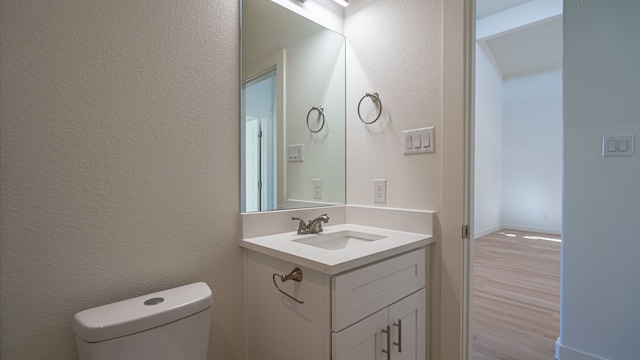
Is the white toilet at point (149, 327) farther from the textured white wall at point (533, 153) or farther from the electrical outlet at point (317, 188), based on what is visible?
the textured white wall at point (533, 153)

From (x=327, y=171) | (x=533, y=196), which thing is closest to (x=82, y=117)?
(x=327, y=171)

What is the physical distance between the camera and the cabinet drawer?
0.89 m

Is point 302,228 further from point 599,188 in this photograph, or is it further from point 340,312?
point 599,188

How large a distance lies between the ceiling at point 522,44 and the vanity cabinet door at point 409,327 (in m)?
4.59

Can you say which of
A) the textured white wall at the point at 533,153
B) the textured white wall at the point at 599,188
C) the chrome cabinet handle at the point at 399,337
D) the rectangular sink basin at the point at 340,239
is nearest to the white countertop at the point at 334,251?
the rectangular sink basin at the point at 340,239

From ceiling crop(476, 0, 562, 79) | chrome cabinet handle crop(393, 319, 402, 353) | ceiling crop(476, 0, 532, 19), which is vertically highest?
ceiling crop(476, 0, 532, 19)

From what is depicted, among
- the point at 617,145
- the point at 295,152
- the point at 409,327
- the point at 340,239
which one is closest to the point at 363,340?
the point at 409,327

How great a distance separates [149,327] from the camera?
836 millimetres

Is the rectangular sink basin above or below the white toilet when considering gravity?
above

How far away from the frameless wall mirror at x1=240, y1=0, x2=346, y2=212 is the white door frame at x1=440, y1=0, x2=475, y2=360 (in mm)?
608

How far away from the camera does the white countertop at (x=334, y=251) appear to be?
91 cm

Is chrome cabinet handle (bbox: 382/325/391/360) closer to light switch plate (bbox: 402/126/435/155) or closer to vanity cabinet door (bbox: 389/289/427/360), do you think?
vanity cabinet door (bbox: 389/289/427/360)

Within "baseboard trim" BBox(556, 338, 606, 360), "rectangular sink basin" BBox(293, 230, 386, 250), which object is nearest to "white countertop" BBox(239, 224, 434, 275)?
"rectangular sink basin" BBox(293, 230, 386, 250)

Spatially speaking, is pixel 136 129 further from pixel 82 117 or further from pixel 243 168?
pixel 243 168
